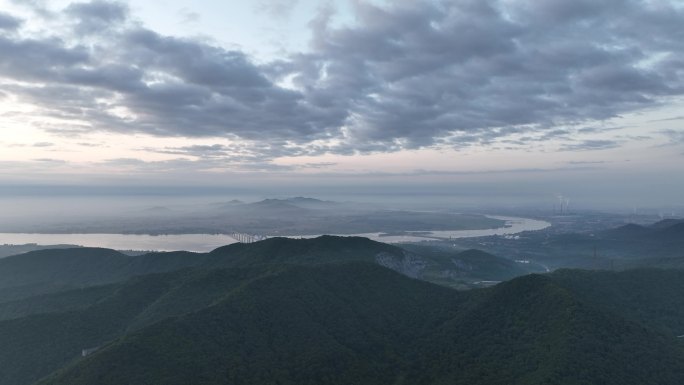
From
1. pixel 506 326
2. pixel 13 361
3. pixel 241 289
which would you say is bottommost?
pixel 13 361

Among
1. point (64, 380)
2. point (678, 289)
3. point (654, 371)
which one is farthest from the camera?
point (678, 289)

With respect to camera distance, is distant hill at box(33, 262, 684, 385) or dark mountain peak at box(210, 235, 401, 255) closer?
distant hill at box(33, 262, 684, 385)

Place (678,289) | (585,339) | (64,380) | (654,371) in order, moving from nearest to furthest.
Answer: (64,380)
(654,371)
(585,339)
(678,289)

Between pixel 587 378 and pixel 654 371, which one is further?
pixel 654 371

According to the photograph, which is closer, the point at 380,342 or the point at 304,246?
the point at 380,342

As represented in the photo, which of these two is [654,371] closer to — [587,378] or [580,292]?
[587,378]

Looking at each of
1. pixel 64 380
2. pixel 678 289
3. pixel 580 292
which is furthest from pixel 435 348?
pixel 678 289

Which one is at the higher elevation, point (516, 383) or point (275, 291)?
point (275, 291)

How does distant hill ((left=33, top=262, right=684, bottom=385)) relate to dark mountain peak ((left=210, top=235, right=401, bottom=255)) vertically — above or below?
below
